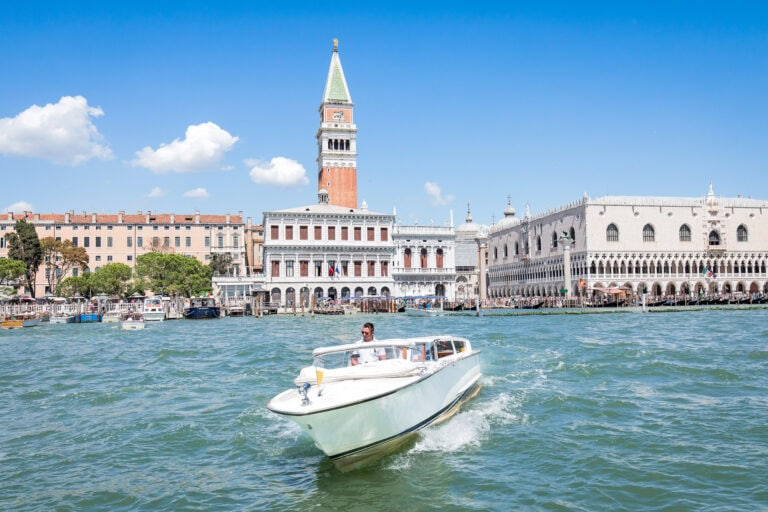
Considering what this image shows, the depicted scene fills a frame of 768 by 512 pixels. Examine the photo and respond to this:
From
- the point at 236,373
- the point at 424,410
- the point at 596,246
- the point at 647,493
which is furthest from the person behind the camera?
the point at 596,246

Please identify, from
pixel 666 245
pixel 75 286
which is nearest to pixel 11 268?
pixel 75 286

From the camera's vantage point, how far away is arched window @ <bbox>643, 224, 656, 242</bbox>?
7225 centimetres

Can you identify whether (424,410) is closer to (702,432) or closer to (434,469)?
(434,469)

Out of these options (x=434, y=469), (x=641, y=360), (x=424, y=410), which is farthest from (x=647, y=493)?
(x=641, y=360)

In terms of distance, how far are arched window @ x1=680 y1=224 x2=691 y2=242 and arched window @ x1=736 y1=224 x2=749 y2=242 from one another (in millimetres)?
5768

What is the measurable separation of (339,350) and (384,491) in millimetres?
2817

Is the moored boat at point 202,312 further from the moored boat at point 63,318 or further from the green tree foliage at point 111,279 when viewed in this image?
the green tree foliage at point 111,279

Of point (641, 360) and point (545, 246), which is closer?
point (641, 360)

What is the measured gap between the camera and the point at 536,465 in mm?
9273

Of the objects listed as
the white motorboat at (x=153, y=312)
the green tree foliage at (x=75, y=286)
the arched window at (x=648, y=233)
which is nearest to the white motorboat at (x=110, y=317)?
the white motorboat at (x=153, y=312)

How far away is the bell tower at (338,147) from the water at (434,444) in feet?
180

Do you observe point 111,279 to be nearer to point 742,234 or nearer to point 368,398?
point 368,398

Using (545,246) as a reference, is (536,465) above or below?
below

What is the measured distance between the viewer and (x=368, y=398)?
29.7 feet
